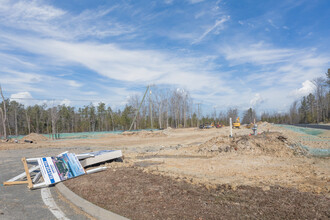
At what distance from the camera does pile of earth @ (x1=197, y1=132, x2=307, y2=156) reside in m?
12.7

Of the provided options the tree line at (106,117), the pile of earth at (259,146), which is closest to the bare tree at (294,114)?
the tree line at (106,117)

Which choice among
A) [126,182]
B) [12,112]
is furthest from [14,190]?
[12,112]

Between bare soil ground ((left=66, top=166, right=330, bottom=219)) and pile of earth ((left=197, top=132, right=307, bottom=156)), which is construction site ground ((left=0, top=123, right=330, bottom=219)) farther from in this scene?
pile of earth ((left=197, top=132, right=307, bottom=156))

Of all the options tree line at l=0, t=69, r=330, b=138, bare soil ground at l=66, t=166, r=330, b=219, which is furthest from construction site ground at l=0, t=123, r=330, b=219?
tree line at l=0, t=69, r=330, b=138

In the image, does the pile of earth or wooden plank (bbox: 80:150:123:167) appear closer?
wooden plank (bbox: 80:150:123:167)

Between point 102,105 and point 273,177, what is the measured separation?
257 feet

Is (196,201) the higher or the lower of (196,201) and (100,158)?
the lower

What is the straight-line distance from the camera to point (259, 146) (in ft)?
43.8

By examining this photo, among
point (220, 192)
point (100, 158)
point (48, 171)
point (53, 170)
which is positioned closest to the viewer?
point (220, 192)

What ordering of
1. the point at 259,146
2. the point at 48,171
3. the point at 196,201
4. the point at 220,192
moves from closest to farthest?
the point at 196,201 < the point at 220,192 < the point at 48,171 < the point at 259,146

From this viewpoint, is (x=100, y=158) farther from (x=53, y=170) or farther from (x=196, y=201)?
(x=196, y=201)

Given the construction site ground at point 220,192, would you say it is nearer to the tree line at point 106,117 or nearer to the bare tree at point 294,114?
the tree line at point 106,117

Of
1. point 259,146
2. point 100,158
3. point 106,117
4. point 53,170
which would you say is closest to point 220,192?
point 53,170

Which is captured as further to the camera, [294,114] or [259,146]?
[294,114]
